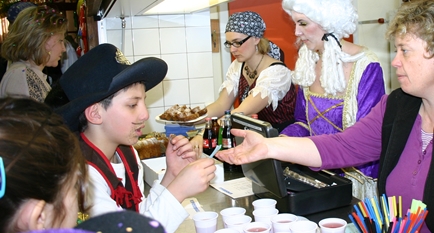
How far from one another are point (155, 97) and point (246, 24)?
1130 millimetres

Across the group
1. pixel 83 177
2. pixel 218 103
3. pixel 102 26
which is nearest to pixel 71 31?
pixel 102 26

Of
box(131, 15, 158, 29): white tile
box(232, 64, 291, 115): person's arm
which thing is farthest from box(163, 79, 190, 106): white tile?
box(232, 64, 291, 115): person's arm

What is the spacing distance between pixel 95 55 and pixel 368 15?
340 cm

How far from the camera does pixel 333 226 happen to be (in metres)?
1.37

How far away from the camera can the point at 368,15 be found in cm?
438

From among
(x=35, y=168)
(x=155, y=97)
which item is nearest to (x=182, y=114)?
(x=155, y=97)

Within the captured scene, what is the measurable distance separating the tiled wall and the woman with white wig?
1.48 m

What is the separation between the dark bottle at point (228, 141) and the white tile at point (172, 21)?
1640 millimetres

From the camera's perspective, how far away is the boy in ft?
5.05

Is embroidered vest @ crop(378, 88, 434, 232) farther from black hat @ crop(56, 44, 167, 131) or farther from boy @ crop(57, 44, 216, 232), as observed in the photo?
black hat @ crop(56, 44, 167, 131)

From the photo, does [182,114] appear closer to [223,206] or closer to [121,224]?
[223,206]

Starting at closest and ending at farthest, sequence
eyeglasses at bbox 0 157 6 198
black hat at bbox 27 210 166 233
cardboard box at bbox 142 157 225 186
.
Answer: black hat at bbox 27 210 166 233 < eyeglasses at bbox 0 157 6 198 < cardboard box at bbox 142 157 225 186

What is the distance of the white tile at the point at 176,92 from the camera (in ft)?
13.0

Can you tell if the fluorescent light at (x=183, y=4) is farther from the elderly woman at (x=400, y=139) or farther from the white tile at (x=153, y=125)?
the elderly woman at (x=400, y=139)
